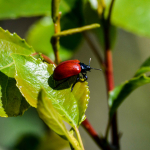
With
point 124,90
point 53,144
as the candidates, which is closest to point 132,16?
point 124,90

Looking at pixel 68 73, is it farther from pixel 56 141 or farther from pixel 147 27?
pixel 56 141

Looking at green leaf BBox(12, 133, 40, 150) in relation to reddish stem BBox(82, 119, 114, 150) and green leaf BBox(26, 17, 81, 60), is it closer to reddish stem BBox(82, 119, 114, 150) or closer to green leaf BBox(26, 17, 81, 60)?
green leaf BBox(26, 17, 81, 60)

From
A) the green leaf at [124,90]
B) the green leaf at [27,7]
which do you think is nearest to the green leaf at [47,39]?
the green leaf at [27,7]

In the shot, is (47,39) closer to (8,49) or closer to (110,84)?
(110,84)

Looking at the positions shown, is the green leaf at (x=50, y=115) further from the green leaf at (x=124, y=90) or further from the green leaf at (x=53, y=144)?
the green leaf at (x=53, y=144)

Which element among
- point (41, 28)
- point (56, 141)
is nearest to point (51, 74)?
point (41, 28)

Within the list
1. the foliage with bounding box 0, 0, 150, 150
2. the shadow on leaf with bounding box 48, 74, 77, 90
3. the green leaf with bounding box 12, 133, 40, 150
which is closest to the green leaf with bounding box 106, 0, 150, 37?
the foliage with bounding box 0, 0, 150, 150
